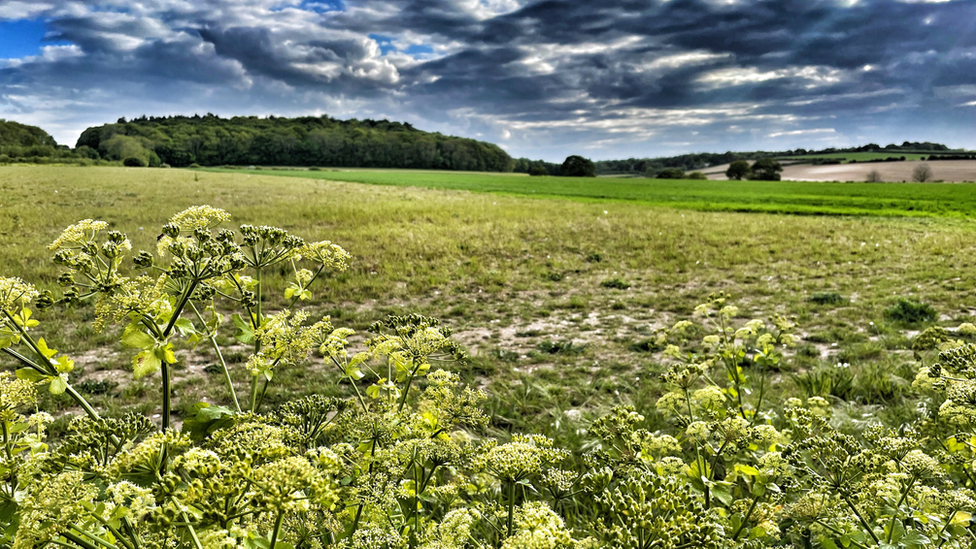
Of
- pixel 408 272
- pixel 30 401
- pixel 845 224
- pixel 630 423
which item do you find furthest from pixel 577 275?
pixel 845 224

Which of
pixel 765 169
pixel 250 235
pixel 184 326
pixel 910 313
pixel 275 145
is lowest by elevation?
pixel 910 313

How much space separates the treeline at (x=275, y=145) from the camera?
95.4 m

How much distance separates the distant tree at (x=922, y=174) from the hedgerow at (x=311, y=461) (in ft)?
229

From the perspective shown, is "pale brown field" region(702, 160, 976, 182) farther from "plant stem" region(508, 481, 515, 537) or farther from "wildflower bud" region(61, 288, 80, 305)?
"wildflower bud" region(61, 288, 80, 305)

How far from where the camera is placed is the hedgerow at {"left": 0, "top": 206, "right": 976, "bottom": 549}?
1275mm

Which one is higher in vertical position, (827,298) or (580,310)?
(827,298)

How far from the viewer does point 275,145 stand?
11206 centimetres

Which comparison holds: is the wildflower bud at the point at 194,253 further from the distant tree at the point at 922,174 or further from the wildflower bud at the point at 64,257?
the distant tree at the point at 922,174

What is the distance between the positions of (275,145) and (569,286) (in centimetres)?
11492

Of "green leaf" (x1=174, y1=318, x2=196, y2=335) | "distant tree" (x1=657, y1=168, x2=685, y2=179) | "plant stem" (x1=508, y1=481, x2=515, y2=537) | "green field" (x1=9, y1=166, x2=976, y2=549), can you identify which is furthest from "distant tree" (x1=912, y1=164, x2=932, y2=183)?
"green leaf" (x1=174, y1=318, x2=196, y2=335)

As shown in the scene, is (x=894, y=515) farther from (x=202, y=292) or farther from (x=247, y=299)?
(x=202, y=292)

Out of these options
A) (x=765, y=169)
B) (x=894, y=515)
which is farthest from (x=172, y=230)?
(x=765, y=169)

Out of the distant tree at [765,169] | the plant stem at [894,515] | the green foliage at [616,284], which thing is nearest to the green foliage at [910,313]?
the green foliage at [616,284]

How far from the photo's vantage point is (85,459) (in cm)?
138
